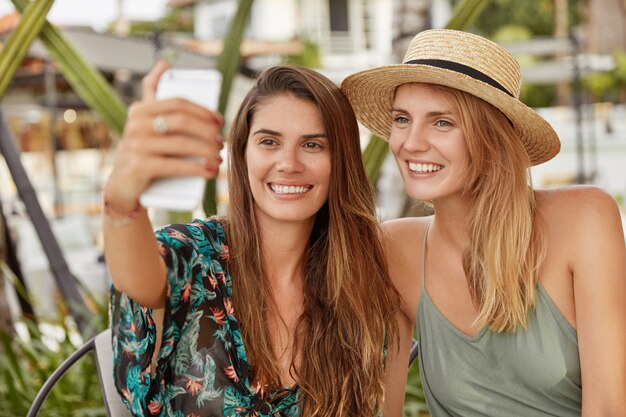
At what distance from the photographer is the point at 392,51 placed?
13.2 ft

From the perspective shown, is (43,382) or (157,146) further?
(43,382)

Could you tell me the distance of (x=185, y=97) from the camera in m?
1.05

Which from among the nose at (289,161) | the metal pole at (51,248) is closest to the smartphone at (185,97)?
the nose at (289,161)

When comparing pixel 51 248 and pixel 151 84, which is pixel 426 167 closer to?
pixel 151 84

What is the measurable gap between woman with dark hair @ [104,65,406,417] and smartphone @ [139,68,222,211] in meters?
0.55

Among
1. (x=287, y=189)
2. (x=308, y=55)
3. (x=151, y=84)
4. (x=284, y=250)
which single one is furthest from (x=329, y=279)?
(x=308, y=55)

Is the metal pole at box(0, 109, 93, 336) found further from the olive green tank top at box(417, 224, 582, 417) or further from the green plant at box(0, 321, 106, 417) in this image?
the olive green tank top at box(417, 224, 582, 417)

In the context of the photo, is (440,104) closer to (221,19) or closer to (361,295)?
(361,295)

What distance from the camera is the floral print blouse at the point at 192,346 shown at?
65.2 inches

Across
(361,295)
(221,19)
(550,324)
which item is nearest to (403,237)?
(361,295)

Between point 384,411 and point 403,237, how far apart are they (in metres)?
0.47

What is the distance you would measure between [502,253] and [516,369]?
29 cm

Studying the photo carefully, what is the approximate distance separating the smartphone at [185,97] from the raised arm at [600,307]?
129 cm

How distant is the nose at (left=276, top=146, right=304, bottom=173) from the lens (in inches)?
75.3
